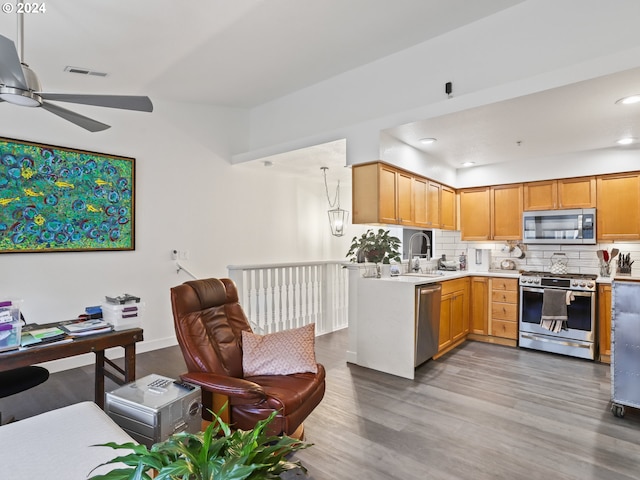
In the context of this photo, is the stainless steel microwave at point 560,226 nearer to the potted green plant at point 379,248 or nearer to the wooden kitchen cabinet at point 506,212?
the wooden kitchen cabinet at point 506,212

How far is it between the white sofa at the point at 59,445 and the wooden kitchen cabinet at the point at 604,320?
470 cm

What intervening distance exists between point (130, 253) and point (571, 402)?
15.0 ft

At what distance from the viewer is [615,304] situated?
2752 mm

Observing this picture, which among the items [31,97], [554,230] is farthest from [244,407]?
[554,230]

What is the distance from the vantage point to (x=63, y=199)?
12.0 ft

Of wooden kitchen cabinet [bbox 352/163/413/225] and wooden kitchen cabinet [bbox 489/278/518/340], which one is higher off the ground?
wooden kitchen cabinet [bbox 352/163/413/225]

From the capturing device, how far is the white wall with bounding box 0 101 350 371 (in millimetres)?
3570

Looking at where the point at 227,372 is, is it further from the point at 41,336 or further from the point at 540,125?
the point at 540,125

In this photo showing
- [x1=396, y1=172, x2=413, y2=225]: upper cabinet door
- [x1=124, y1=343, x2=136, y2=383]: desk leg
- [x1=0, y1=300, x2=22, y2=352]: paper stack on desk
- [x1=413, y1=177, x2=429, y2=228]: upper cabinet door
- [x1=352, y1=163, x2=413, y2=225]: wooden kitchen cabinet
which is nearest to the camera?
[x1=0, y1=300, x2=22, y2=352]: paper stack on desk

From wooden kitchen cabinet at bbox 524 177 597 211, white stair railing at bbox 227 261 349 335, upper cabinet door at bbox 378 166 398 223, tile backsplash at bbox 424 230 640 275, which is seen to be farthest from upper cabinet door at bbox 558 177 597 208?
white stair railing at bbox 227 261 349 335

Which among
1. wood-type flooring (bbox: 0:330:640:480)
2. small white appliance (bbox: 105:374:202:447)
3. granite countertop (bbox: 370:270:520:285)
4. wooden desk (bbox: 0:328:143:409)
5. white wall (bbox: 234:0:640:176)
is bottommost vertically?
wood-type flooring (bbox: 0:330:640:480)

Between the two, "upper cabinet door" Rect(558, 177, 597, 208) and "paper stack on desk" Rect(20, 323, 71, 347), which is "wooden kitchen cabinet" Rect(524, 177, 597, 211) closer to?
"upper cabinet door" Rect(558, 177, 597, 208)

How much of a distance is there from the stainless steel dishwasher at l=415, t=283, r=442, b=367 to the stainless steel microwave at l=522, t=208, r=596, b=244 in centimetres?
185

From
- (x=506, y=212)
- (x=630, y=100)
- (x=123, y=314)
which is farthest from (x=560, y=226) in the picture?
(x=123, y=314)
